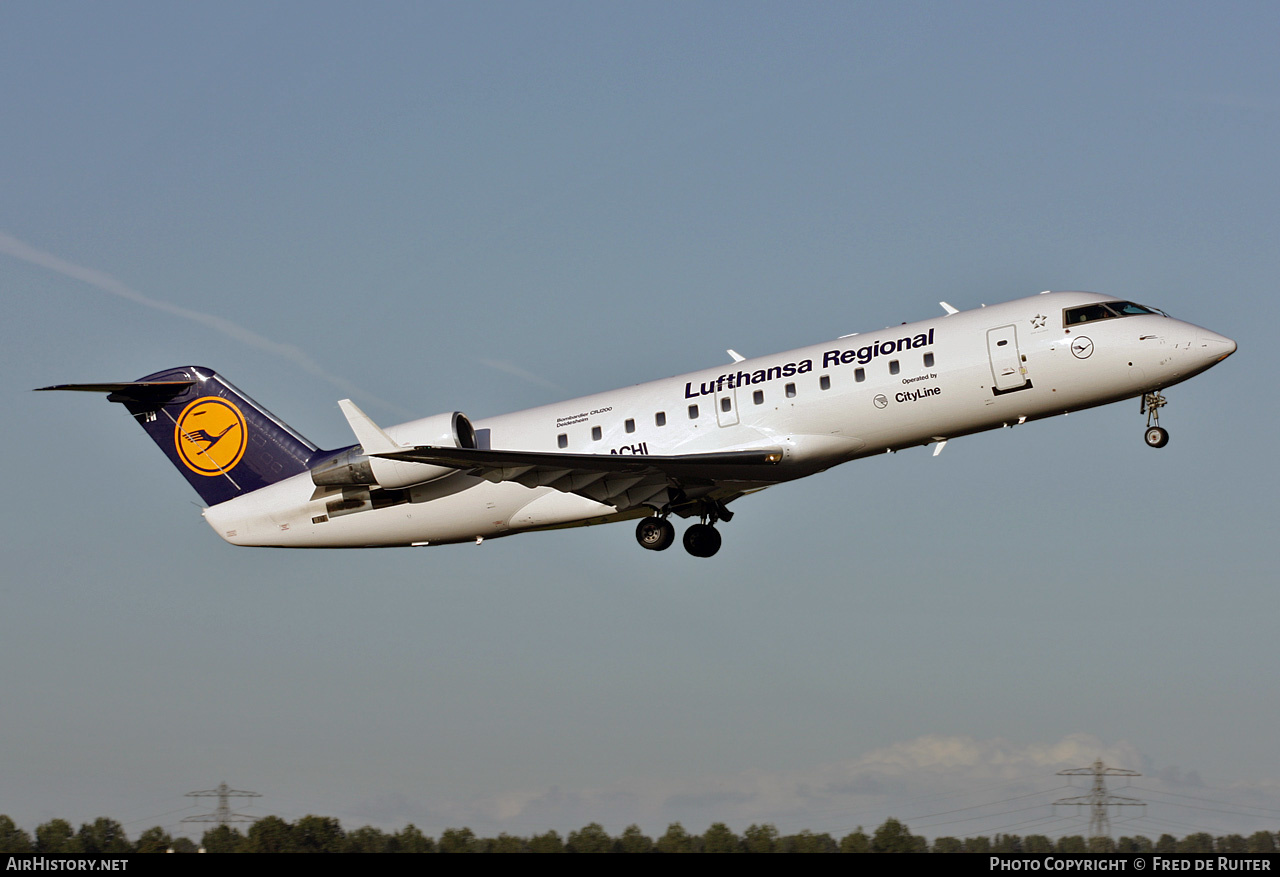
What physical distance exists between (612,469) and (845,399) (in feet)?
13.9

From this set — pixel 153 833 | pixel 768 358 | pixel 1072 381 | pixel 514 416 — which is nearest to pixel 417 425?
pixel 514 416

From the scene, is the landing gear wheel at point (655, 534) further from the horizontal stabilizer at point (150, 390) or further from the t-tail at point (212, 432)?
the horizontal stabilizer at point (150, 390)

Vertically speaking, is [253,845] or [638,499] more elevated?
[638,499]

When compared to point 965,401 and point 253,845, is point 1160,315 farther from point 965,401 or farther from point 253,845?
point 253,845

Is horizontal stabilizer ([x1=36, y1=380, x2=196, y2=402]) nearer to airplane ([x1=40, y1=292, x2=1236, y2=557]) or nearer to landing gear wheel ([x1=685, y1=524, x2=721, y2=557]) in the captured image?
airplane ([x1=40, y1=292, x2=1236, y2=557])

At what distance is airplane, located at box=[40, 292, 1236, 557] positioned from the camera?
23125 mm

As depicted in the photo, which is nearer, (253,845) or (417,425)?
(253,845)

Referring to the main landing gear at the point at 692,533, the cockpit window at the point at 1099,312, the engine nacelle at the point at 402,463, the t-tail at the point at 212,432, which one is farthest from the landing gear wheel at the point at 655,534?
the cockpit window at the point at 1099,312

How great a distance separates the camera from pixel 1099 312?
76.0 ft

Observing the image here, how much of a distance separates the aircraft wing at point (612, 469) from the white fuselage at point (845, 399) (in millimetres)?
374

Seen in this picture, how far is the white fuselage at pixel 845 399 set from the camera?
22984 mm
